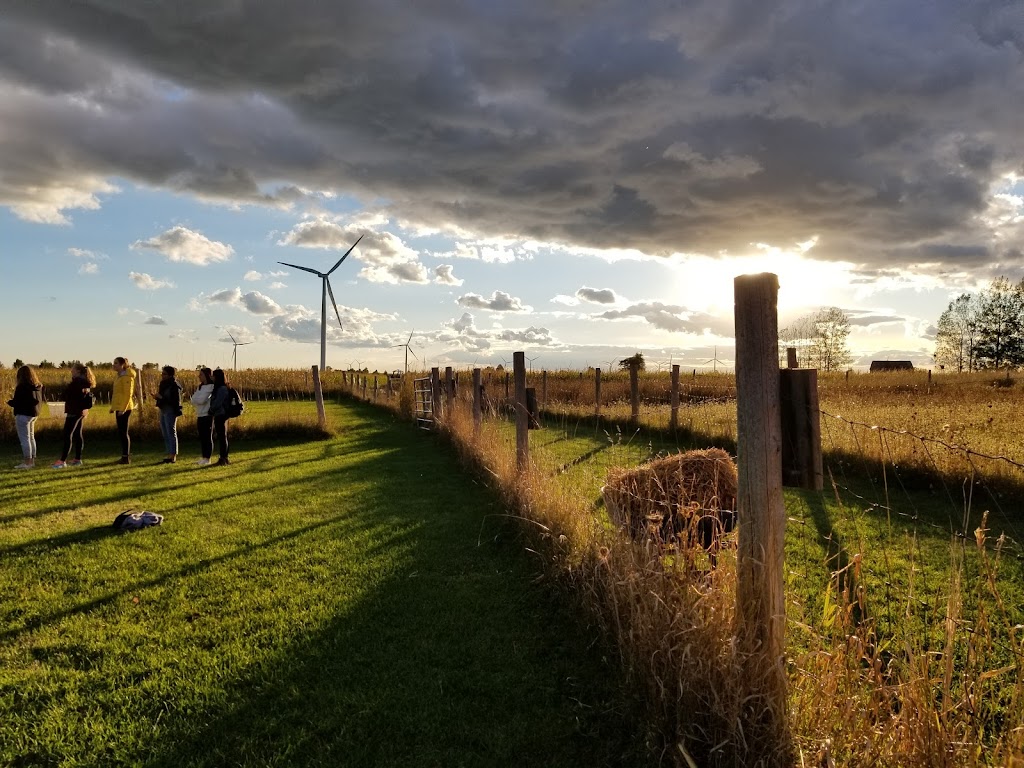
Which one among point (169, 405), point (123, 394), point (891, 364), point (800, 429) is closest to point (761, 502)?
point (800, 429)

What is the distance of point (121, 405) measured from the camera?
487 inches

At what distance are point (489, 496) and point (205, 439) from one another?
674 centimetres

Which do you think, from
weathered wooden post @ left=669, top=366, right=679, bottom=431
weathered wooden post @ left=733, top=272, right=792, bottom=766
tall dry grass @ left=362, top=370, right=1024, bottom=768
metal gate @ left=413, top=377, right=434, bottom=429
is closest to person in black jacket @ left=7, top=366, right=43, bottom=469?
metal gate @ left=413, top=377, right=434, bottom=429

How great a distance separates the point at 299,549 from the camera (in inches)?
262

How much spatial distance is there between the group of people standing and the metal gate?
589cm

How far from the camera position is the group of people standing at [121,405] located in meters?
11.7

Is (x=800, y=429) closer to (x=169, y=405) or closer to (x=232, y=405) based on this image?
(x=232, y=405)

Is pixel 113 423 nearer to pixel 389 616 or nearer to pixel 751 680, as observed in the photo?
pixel 389 616

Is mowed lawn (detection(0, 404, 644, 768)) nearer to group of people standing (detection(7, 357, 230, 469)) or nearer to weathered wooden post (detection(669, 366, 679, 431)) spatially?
group of people standing (detection(7, 357, 230, 469))

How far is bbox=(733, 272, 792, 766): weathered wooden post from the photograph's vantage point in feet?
9.57

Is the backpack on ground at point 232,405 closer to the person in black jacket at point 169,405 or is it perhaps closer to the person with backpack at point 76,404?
the person in black jacket at point 169,405

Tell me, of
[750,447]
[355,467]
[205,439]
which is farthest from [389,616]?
[205,439]

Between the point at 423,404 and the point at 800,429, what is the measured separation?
56.0ft

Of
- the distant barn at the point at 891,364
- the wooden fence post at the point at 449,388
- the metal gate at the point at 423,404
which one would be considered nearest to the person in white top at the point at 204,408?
the wooden fence post at the point at 449,388
